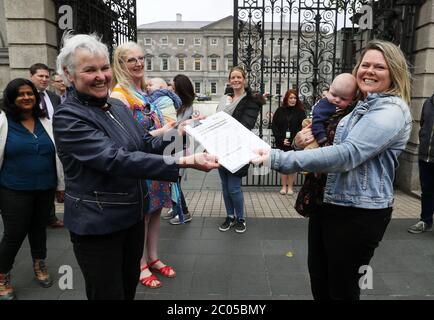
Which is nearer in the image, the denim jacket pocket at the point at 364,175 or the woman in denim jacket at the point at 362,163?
the woman in denim jacket at the point at 362,163

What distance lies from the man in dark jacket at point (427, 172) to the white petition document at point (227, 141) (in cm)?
362

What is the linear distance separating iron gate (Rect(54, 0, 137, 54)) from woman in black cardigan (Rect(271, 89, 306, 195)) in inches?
144

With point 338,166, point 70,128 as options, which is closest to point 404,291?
point 338,166

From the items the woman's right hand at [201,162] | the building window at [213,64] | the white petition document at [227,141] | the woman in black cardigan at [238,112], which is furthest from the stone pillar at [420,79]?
the building window at [213,64]

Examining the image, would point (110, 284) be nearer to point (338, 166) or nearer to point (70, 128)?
point (70, 128)

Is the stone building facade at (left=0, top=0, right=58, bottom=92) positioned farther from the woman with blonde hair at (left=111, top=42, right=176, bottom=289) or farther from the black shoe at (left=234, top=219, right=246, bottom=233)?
the black shoe at (left=234, top=219, right=246, bottom=233)

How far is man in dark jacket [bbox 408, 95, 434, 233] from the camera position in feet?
15.3

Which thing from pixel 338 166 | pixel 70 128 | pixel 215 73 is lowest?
pixel 338 166

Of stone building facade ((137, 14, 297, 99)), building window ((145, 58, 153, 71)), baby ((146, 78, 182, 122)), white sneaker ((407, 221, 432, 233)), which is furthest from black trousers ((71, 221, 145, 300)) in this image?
building window ((145, 58, 153, 71))

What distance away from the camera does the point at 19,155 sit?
10.5ft

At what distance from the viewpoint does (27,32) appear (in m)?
5.80

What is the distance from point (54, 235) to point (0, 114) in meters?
1.94

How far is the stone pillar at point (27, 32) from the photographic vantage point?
5754mm

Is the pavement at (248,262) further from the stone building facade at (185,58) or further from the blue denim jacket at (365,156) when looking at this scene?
the stone building facade at (185,58)
